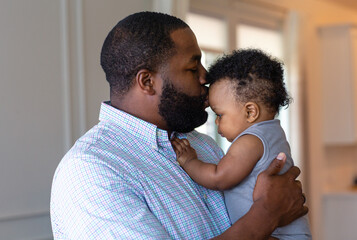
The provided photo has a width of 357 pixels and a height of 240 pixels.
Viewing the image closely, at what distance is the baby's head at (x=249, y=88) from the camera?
66.4 inches

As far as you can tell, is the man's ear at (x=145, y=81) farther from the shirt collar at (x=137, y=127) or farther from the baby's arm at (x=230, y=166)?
the baby's arm at (x=230, y=166)

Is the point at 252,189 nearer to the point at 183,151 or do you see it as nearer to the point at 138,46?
the point at 183,151

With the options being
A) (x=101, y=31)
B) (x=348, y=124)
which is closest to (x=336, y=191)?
(x=348, y=124)

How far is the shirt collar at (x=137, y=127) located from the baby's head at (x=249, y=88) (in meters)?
0.23

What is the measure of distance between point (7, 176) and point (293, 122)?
3.14m

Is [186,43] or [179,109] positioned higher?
[186,43]

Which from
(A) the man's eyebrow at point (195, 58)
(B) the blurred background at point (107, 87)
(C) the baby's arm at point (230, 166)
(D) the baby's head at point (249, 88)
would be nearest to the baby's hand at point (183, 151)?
(C) the baby's arm at point (230, 166)

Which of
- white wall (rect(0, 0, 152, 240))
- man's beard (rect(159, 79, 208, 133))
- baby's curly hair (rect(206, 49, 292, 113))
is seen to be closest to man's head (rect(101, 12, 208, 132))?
man's beard (rect(159, 79, 208, 133))

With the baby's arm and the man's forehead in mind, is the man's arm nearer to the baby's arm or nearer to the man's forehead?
the baby's arm

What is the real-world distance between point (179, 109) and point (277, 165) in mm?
336

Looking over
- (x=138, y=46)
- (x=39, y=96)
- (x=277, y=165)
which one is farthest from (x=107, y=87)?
(x=277, y=165)

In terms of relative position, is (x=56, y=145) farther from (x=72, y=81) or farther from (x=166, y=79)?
(x=166, y=79)

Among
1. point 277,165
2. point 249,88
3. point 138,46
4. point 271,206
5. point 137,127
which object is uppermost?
point 138,46

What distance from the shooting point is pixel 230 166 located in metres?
1.60
